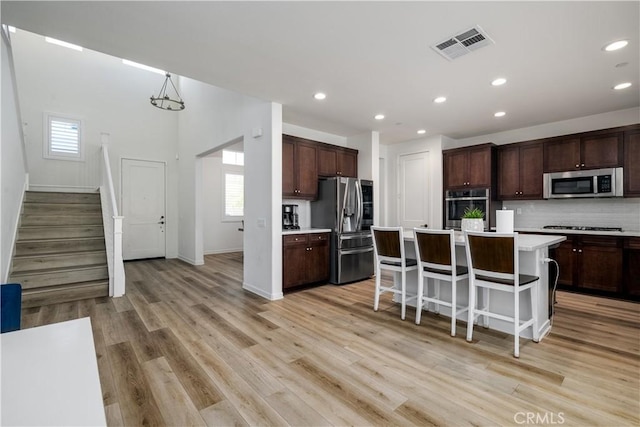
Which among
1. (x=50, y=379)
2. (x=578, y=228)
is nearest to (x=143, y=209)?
(x=50, y=379)

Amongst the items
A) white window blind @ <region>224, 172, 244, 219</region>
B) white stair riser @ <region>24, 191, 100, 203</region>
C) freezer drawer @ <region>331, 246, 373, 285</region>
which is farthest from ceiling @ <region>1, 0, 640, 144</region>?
white window blind @ <region>224, 172, 244, 219</region>

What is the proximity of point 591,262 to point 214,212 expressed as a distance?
25.6 feet

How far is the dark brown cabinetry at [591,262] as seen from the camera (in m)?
3.94

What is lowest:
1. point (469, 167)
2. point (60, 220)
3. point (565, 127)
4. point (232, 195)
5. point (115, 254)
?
point (115, 254)

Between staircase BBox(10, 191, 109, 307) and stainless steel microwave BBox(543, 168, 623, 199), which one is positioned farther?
stainless steel microwave BBox(543, 168, 623, 199)

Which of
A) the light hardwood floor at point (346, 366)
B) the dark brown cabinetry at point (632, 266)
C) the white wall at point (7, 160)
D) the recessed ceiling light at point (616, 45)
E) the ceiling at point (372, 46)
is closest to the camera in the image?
the light hardwood floor at point (346, 366)

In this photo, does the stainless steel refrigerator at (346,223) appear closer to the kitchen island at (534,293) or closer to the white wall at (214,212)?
the kitchen island at (534,293)

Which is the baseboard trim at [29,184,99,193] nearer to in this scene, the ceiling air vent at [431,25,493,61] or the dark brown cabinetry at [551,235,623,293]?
the ceiling air vent at [431,25,493,61]

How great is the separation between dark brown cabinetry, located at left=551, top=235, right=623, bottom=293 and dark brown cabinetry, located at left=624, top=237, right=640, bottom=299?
5 cm

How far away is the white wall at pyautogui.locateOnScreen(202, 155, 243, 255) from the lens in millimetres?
7871

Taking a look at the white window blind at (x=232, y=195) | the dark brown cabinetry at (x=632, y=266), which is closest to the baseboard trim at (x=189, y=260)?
the white window blind at (x=232, y=195)

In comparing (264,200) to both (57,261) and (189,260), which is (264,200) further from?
(189,260)

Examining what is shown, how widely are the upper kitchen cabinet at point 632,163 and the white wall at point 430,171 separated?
2540mm

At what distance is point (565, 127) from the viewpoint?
4797 millimetres
